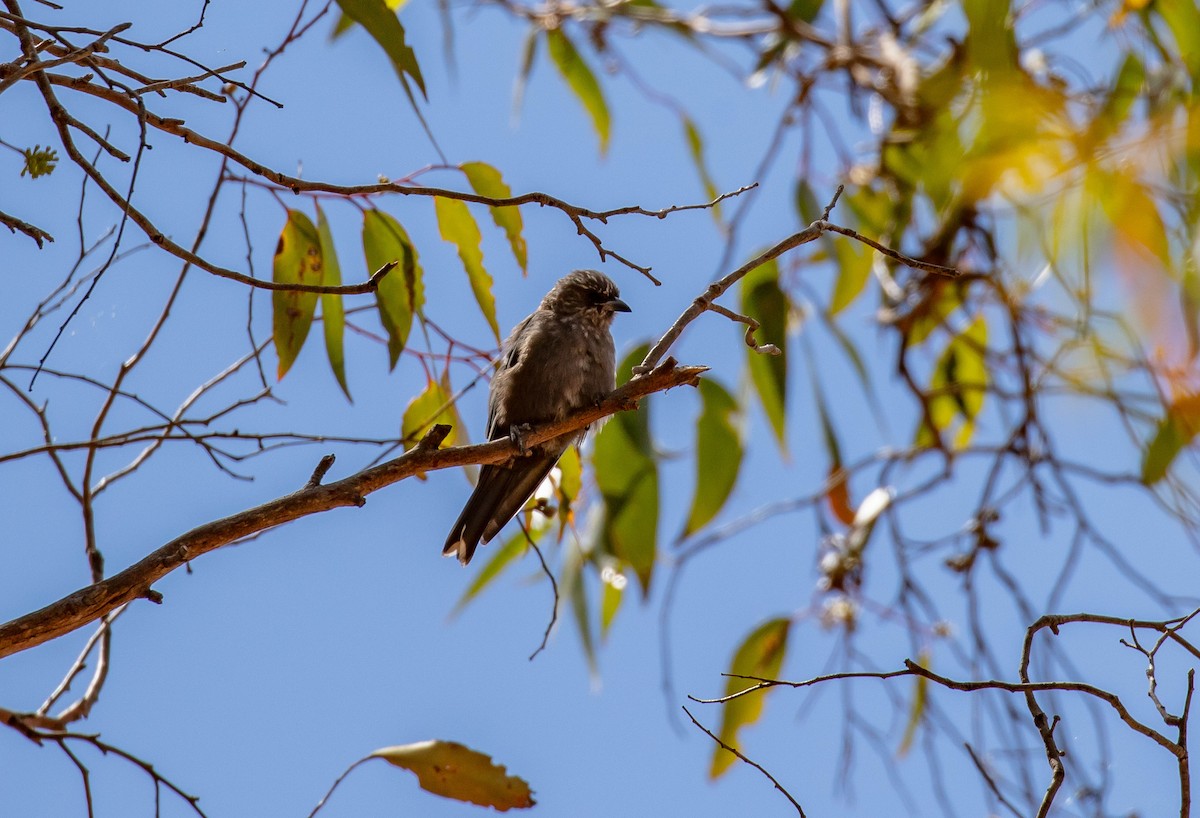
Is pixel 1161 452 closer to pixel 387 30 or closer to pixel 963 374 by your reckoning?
pixel 963 374

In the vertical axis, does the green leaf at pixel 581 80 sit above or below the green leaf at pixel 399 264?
above

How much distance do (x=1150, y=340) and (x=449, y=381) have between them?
2.08 meters

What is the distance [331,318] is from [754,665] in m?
2.46

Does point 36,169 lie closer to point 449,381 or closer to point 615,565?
point 449,381

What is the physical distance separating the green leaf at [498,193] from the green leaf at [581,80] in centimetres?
206

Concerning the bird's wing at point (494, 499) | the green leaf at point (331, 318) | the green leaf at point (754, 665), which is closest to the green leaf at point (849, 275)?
the green leaf at point (754, 665)

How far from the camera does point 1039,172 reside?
1905 millimetres

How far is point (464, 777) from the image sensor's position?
264 cm

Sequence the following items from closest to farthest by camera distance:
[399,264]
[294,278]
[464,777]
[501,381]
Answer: [464,777]
[399,264]
[294,278]
[501,381]

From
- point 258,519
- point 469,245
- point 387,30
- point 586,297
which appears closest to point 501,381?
point 586,297

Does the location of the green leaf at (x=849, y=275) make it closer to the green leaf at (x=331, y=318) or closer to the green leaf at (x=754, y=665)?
the green leaf at (x=754, y=665)

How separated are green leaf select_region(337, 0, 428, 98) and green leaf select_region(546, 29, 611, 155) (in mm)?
2446

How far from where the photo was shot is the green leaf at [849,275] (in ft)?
16.9

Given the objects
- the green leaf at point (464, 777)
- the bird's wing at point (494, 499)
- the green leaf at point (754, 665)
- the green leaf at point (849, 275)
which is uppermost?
the green leaf at point (849, 275)
